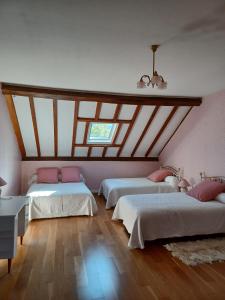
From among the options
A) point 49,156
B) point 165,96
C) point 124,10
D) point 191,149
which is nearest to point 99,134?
point 49,156

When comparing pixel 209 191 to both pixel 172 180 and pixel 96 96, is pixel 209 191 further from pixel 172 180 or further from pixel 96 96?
pixel 96 96

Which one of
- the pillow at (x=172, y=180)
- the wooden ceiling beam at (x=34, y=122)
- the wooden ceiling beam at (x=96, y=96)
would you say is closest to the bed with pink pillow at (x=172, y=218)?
the pillow at (x=172, y=180)

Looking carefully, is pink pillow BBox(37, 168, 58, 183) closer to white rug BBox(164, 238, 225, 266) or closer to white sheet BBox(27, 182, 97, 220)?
white sheet BBox(27, 182, 97, 220)

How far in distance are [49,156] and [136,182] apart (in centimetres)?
232

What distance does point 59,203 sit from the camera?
13.9 feet

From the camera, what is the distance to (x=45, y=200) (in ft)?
13.8

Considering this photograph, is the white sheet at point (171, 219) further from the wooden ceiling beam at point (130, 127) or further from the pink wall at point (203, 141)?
the wooden ceiling beam at point (130, 127)

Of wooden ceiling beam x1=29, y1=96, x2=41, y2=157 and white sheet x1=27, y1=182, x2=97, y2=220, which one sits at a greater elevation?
wooden ceiling beam x1=29, y1=96, x2=41, y2=157

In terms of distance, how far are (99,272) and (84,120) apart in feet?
9.99

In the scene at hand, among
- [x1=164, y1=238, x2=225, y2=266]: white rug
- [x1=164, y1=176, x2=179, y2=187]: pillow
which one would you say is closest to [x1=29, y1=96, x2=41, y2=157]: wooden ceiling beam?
[x1=164, y1=176, x2=179, y2=187]: pillow

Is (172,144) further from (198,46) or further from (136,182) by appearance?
(198,46)

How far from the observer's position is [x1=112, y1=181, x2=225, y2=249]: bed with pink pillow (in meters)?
3.08

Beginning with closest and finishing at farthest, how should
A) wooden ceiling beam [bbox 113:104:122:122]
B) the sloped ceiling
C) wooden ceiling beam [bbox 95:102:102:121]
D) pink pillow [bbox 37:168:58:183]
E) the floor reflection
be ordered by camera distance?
the floor reflection < the sloped ceiling < wooden ceiling beam [bbox 95:102:102:121] < wooden ceiling beam [bbox 113:104:122:122] < pink pillow [bbox 37:168:58:183]

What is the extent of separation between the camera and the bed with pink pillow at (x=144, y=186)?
477cm
